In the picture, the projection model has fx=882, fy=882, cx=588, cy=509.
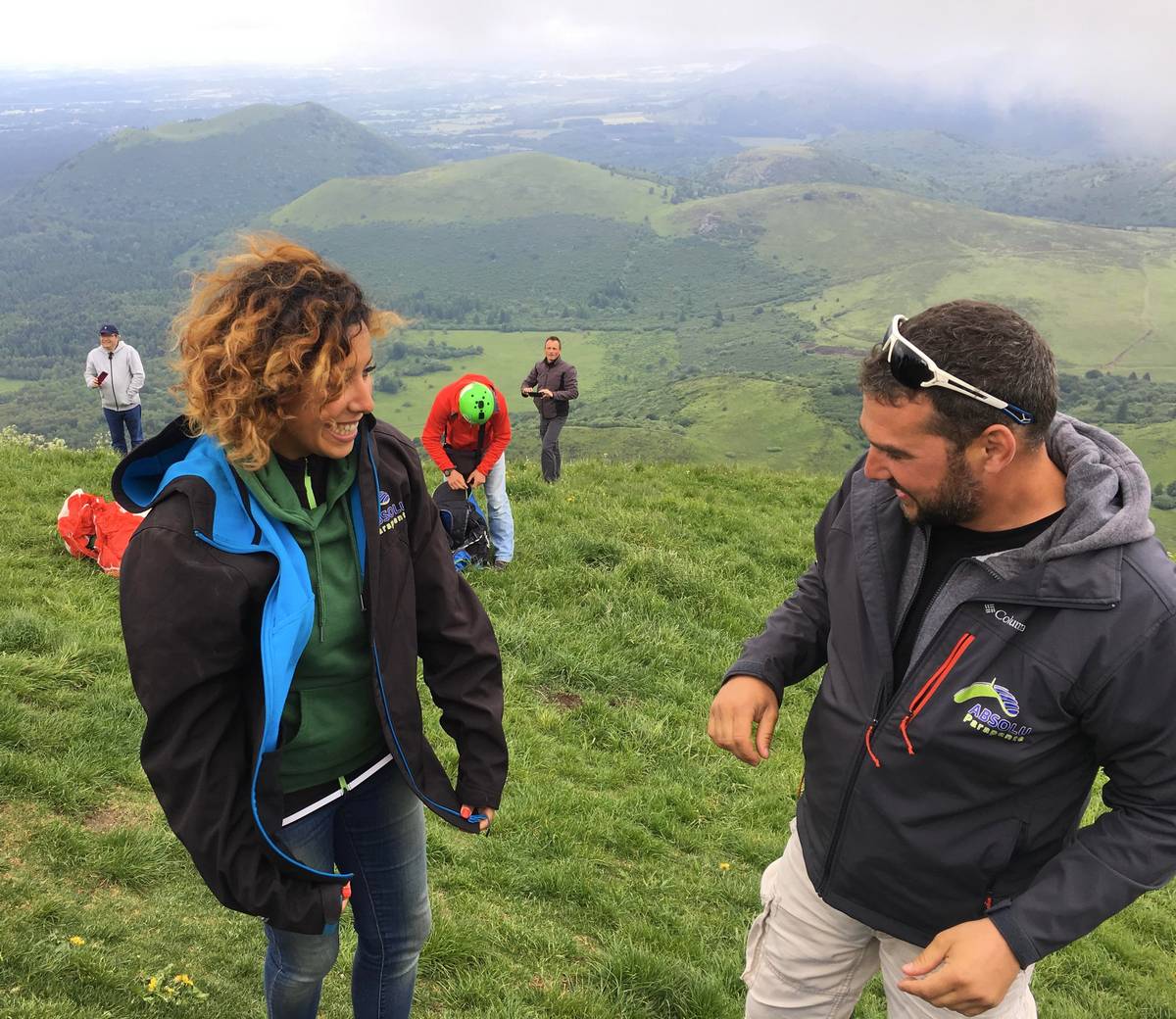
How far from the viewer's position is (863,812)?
271cm

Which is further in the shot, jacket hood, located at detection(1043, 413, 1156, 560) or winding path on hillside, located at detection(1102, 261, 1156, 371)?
winding path on hillside, located at detection(1102, 261, 1156, 371)

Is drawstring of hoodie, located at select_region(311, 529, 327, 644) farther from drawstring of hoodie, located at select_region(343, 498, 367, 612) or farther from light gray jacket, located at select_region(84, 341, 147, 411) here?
light gray jacket, located at select_region(84, 341, 147, 411)

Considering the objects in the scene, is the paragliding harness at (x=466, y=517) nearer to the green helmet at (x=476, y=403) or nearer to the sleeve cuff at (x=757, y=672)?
the green helmet at (x=476, y=403)

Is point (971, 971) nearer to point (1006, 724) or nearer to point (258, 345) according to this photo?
point (1006, 724)

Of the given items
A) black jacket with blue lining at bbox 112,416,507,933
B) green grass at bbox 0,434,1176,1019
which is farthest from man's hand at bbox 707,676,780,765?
green grass at bbox 0,434,1176,1019

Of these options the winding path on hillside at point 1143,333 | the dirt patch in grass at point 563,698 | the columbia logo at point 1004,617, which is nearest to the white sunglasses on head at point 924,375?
the columbia logo at point 1004,617

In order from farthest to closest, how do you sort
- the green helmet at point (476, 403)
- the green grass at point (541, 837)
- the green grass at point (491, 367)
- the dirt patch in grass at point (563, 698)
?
the green grass at point (491, 367) → the green helmet at point (476, 403) → the dirt patch in grass at point (563, 698) → the green grass at point (541, 837)

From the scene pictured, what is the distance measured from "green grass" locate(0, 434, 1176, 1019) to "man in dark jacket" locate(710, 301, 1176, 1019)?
1943mm

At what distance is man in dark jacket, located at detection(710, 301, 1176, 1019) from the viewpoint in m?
2.28

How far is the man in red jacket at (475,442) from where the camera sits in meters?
8.85

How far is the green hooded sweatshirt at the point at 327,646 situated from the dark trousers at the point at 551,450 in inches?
398

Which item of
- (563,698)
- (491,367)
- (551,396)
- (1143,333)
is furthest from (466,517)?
(1143,333)

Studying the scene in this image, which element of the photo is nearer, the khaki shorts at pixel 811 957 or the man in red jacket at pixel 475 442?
the khaki shorts at pixel 811 957

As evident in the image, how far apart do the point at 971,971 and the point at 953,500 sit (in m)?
1.24
